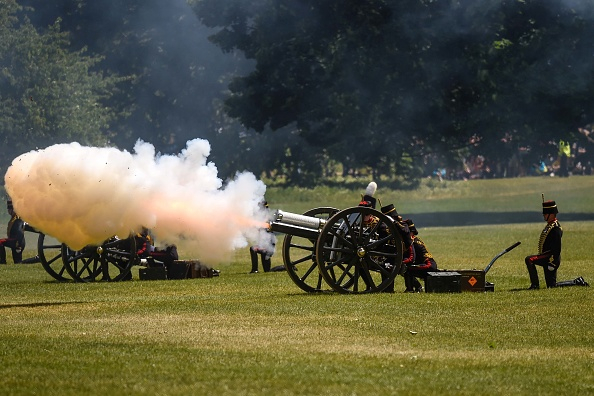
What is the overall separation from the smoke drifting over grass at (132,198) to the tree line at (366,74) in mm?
27107

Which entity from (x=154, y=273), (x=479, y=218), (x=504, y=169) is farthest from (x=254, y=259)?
(x=504, y=169)

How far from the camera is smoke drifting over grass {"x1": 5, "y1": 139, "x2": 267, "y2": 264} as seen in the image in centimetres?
2027

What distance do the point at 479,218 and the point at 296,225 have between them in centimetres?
3231

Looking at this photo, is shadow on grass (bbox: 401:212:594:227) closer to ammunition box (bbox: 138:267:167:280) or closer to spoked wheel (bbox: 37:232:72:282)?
spoked wheel (bbox: 37:232:72:282)

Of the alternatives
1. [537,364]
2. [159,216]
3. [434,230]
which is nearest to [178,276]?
[159,216]

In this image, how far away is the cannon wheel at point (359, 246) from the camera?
20.1m

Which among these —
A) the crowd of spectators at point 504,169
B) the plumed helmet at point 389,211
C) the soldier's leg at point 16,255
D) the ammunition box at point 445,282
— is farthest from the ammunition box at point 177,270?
A: the crowd of spectators at point 504,169

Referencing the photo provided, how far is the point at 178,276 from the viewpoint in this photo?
25203 mm

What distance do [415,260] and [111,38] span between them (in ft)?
157

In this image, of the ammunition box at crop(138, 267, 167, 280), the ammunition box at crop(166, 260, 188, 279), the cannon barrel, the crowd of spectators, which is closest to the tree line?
the crowd of spectators

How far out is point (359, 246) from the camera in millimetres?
20250

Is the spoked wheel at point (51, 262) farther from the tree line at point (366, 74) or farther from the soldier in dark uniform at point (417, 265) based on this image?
the tree line at point (366, 74)

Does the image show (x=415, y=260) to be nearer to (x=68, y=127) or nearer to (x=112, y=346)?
(x=112, y=346)

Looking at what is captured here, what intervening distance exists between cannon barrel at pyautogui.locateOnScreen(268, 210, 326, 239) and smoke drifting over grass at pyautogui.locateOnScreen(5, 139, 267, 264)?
134cm
